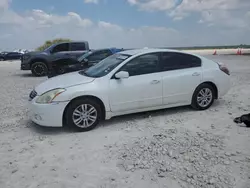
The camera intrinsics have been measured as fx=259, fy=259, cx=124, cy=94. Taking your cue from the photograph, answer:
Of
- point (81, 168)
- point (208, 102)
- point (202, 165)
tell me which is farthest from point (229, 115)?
point (81, 168)

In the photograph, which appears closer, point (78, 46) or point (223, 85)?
point (223, 85)

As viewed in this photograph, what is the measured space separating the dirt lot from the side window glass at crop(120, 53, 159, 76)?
3.43 feet

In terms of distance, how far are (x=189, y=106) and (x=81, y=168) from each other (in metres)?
3.76

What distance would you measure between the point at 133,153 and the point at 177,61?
2.78 metres

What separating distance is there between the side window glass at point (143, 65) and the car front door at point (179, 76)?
0.20 m

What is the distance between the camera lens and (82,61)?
36.2 ft

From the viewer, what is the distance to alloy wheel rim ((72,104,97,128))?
4.92 meters

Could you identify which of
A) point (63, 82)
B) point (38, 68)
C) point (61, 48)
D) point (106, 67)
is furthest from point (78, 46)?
point (63, 82)

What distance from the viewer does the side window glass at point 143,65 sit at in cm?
542

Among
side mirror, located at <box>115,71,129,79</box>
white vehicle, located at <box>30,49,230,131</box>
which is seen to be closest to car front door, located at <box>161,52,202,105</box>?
white vehicle, located at <box>30,49,230,131</box>

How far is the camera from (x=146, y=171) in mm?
3438

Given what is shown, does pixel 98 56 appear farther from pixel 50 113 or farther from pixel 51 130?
pixel 50 113

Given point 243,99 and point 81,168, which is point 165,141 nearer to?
point 81,168

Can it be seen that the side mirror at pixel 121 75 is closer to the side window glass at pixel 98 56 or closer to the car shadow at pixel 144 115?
the car shadow at pixel 144 115
